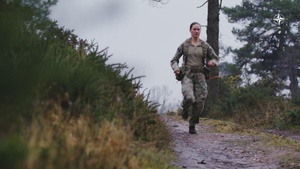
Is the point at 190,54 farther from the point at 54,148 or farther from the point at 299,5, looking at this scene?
the point at 299,5

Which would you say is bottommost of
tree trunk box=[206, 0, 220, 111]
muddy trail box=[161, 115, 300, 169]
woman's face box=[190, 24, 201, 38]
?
muddy trail box=[161, 115, 300, 169]

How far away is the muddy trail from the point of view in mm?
6453

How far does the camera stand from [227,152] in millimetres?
7742

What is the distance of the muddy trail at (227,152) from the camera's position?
21.2 feet

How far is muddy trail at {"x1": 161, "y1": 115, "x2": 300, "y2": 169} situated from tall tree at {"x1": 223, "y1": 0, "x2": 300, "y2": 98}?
2761 cm

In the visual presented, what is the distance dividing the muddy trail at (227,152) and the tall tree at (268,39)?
90.6 feet

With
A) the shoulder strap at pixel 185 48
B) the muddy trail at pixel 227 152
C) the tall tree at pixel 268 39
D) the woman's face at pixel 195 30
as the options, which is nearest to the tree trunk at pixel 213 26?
the muddy trail at pixel 227 152

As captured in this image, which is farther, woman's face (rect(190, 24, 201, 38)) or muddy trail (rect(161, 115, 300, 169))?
woman's face (rect(190, 24, 201, 38))

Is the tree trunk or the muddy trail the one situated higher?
the tree trunk

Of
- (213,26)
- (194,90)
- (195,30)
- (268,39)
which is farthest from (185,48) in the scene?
(268,39)

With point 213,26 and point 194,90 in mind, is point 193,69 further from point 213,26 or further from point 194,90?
point 213,26

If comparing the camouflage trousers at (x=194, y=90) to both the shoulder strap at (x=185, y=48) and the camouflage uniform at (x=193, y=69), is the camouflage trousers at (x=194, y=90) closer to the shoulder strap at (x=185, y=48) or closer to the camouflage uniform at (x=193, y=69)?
the camouflage uniform at (x=193, y=69)

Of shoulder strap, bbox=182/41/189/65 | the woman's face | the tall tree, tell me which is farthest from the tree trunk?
the tall tree

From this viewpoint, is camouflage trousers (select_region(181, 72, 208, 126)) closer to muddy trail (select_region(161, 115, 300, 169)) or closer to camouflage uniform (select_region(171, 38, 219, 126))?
camouflage uniform (select_region(171, 38, 219, 126))
